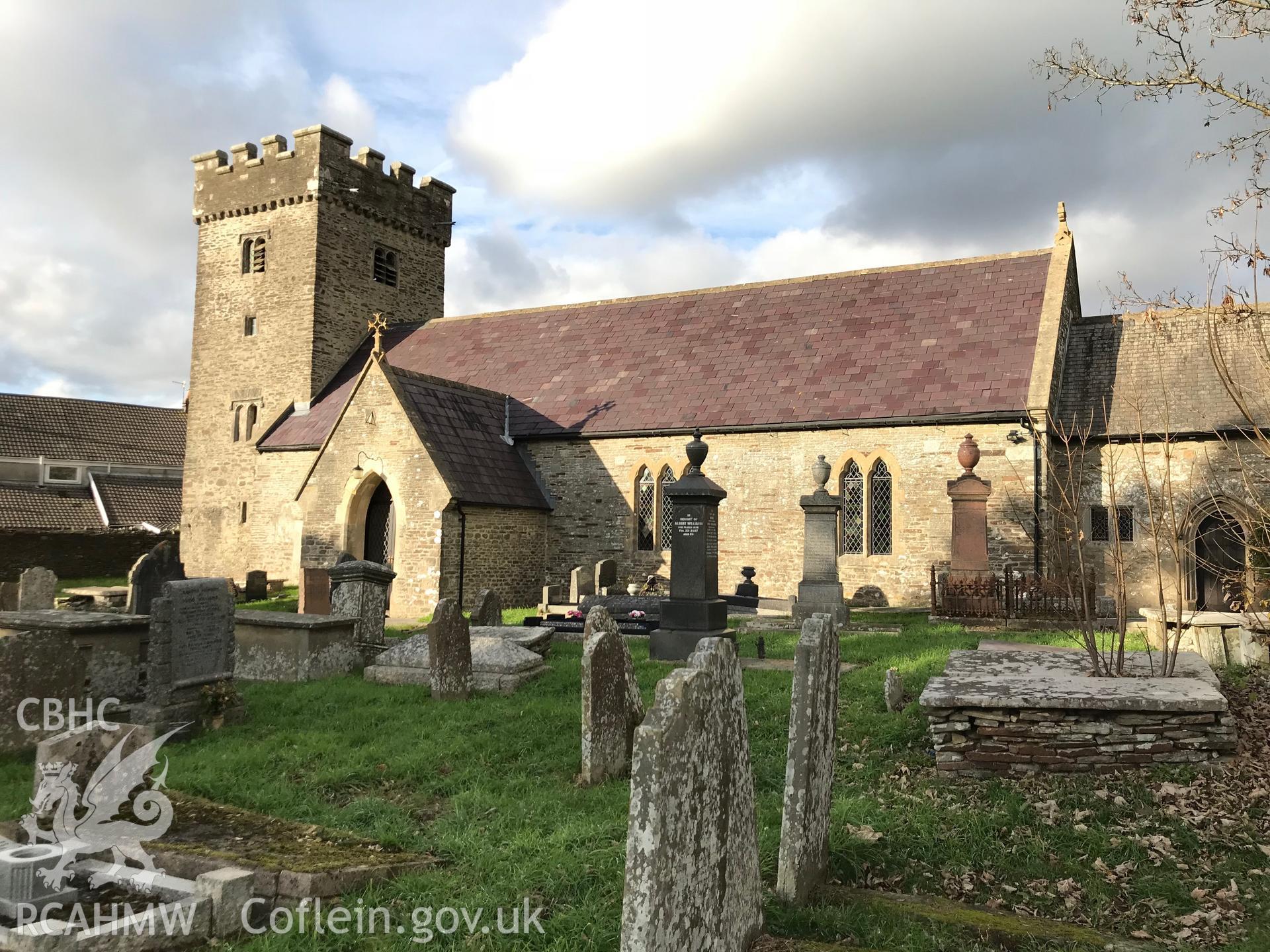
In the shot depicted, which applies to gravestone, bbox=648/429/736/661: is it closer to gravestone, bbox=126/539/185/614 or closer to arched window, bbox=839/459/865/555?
gravestone, bbox=126/539/185/614

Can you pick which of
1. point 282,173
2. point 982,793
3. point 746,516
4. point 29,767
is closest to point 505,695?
point 29,767

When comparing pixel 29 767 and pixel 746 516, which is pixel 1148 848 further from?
pixel 746 516

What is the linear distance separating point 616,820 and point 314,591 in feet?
35.9

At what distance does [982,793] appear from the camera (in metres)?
6.23

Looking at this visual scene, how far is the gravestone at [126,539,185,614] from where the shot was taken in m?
13.0

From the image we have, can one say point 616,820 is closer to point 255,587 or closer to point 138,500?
point 255,587

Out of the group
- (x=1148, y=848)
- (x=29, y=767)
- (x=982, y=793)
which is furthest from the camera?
(x=29, y=767)

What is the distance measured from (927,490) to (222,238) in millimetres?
23034

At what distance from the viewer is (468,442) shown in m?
20.6

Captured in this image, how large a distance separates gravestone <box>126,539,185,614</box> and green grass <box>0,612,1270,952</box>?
5065mm

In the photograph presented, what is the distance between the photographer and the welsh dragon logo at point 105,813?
4.72m

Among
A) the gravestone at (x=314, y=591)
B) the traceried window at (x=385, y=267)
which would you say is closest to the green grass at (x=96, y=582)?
the traceried window at (x=385, y=267)

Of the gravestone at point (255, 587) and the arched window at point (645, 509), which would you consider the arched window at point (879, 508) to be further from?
the gravestone at point (255, 587)

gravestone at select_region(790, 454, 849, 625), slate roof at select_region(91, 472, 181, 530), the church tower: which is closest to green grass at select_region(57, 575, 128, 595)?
the church tower
